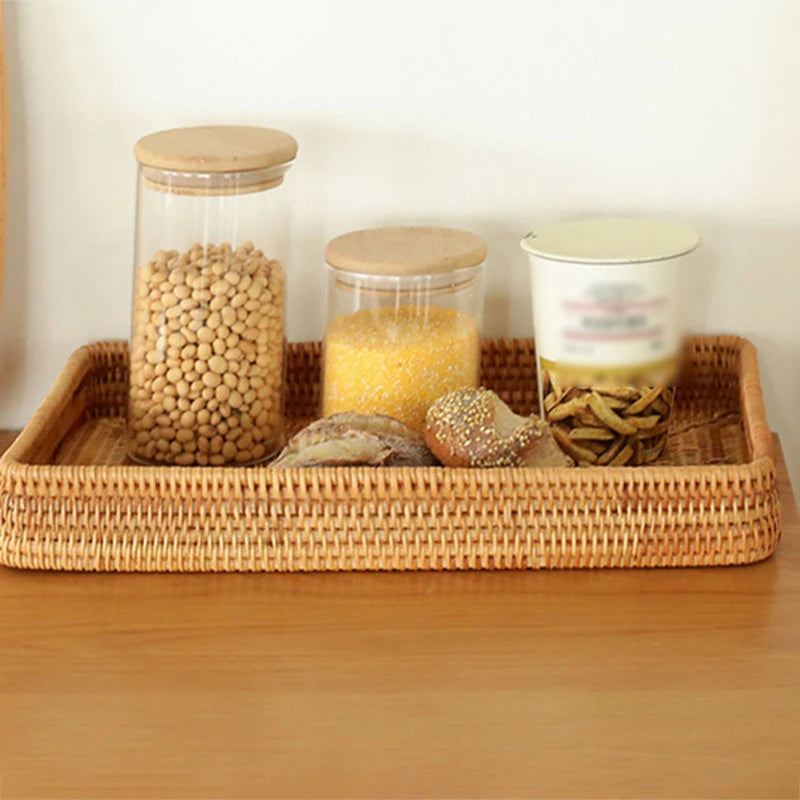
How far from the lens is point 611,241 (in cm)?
99

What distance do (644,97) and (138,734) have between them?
0.70 meters

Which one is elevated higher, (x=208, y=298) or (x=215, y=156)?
(x=215, y=156)

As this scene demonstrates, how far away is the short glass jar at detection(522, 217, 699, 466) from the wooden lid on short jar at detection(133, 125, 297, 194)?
22 cm

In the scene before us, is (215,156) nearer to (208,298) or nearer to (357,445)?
(208,298)

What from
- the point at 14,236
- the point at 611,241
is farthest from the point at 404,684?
the point at 14,236

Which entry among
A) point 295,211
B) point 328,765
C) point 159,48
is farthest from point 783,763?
point 159,48

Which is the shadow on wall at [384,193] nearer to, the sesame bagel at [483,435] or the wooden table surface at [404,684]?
the sesame bagel at [483,435]

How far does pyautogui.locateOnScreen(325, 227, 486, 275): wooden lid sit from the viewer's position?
3.22ft

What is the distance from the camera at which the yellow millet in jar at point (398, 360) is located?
3.24 ft

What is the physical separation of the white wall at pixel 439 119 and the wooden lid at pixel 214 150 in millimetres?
68

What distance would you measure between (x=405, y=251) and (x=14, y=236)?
1.29ft

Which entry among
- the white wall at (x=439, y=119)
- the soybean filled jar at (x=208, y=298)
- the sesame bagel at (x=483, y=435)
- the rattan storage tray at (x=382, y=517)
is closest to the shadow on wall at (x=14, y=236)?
the white wall at (x=439, y=119)

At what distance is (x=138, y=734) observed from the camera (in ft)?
2.35

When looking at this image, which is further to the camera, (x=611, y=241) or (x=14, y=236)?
(x=14, y=236)
